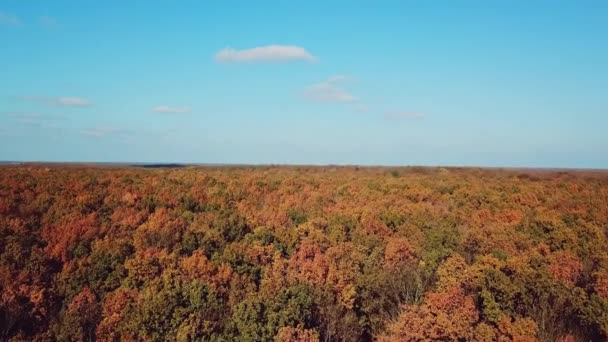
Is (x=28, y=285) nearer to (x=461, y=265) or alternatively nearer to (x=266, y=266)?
(x=266, y=266)

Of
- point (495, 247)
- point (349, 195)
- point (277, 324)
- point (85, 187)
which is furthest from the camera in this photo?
point (349, 195)

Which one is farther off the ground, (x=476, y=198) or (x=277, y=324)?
(x=476, y=198)

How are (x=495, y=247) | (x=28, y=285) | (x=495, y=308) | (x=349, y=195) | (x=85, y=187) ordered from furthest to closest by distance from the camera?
(x=349, y=195) → (x=85, y=187) → (x=495, y=247) → (x=28, y=285) → (x=495, y=308)

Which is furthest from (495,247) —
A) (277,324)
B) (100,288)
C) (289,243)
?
(100,288)

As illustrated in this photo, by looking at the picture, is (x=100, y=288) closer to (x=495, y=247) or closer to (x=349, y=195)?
(x=495, y=247)

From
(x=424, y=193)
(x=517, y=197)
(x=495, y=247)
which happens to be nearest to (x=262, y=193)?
(x=424, y=193)

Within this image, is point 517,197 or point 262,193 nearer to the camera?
point 517,197

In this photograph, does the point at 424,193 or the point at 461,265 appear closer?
the point at 461,265
